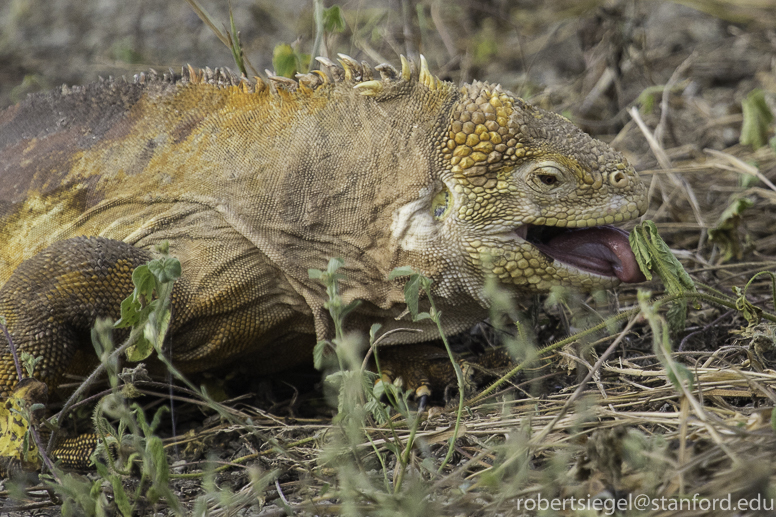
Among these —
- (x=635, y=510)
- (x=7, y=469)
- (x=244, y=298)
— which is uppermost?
(x=244, y=298)

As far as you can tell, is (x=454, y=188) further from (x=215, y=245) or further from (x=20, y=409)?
(x=20, y=409)

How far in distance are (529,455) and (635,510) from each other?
1.51 ft

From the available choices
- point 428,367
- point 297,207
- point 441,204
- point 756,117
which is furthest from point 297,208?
point 756,117

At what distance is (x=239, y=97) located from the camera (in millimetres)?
4078

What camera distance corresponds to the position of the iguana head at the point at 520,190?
12.0ft

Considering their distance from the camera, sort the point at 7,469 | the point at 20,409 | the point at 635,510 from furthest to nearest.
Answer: the point at 7,469, the point at 20,409, the point at 635,510

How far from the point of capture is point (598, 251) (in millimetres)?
3826

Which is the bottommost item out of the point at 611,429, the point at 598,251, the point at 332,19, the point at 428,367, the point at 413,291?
the point at 428,367

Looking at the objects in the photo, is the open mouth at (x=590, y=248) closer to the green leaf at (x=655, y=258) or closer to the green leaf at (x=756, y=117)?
the green leaf at (x=655, y=258)

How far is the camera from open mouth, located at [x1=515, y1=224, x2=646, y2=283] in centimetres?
374

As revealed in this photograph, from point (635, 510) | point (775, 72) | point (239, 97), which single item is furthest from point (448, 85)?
point (775, 72)

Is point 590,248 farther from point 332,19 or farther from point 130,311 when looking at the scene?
point 332,19

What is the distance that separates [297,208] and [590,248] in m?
1.56

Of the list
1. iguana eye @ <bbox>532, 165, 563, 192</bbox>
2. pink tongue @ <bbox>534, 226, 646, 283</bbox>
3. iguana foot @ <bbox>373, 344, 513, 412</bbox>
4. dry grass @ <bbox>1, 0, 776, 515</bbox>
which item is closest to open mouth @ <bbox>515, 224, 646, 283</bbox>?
pink tongue @ <bbox>534, 226, 646, 283</bbox>
